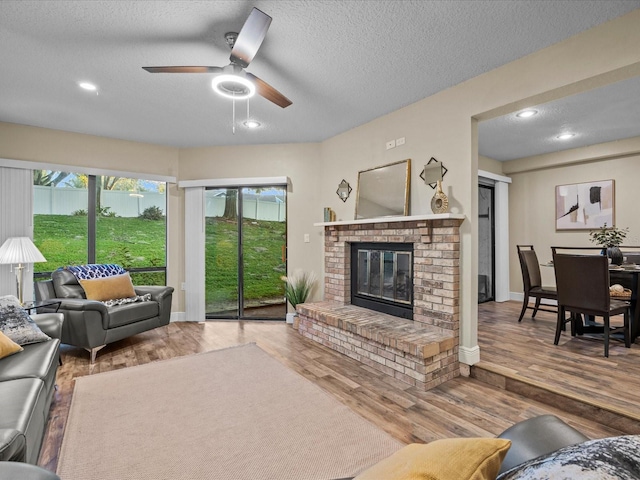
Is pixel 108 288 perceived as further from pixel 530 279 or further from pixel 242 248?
pixel 530 279

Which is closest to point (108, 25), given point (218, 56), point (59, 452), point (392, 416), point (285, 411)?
point (218, 56)

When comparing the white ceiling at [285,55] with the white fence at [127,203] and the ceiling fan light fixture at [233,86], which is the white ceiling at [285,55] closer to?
the ceiling fan light fixture at [233,86]

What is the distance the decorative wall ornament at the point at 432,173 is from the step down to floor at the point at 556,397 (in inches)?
67.6

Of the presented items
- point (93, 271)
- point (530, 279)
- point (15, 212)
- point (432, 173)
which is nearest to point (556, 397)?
point (432, 173)

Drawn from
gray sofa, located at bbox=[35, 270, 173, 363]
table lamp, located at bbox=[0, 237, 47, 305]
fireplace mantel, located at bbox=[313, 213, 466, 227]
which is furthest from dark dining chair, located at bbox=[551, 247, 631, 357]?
table lamp, located at bbox=[0, 237, 47, 305]

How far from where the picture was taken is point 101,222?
14.9ft

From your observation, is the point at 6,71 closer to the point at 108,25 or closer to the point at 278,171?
the point at 108,25

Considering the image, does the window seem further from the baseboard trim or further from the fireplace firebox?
the baseboard trim

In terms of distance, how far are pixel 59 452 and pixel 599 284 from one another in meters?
4.23

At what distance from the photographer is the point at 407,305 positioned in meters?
3.49

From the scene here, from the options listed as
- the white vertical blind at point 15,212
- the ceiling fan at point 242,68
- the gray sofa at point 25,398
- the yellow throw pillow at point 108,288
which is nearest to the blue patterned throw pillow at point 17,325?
the gray sofa at point 25,398

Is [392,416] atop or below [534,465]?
below

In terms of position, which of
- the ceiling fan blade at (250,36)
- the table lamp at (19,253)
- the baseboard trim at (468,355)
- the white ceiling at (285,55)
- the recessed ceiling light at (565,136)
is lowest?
the baseboard trim at (468,355)

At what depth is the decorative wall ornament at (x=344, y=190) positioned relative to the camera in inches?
168
